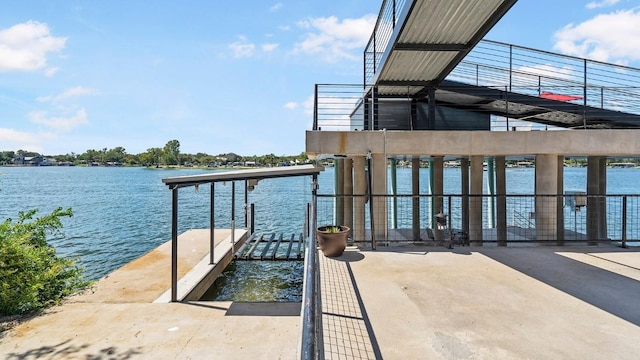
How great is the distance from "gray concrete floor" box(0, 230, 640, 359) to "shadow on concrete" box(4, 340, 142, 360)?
0.5 inches

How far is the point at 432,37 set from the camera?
20.6ft

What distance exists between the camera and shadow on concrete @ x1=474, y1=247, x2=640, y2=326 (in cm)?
400

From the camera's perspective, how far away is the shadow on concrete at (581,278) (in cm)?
400

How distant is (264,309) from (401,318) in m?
2.14

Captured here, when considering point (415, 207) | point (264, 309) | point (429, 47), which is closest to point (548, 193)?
point (415, 207)

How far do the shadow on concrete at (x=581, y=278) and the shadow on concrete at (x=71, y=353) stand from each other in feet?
18.0

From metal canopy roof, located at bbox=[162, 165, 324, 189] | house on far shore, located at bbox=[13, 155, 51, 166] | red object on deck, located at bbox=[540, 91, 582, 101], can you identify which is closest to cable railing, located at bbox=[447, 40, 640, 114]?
red object on deck, located at bbox=[540, 91, 582, 101]

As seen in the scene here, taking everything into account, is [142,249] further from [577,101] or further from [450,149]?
[577,101]

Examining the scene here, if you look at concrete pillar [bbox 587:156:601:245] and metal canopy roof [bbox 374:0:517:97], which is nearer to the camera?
metal canopy roof [bbox 374:0:517:97]

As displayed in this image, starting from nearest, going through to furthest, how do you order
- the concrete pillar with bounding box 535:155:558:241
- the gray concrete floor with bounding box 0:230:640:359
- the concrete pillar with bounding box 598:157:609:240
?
the gray concrete floor with bounding box 0:230:640:359 < the concrete pillar with bounding box 535:155:558:241 < the concrete pillar with bounding box 598:157:609:240

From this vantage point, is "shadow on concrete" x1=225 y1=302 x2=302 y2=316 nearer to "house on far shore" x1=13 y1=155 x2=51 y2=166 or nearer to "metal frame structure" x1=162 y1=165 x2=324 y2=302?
"metal frame structure" x1=162 y1=165 x2=324 y2=302

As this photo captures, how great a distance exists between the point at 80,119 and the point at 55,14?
7633cm

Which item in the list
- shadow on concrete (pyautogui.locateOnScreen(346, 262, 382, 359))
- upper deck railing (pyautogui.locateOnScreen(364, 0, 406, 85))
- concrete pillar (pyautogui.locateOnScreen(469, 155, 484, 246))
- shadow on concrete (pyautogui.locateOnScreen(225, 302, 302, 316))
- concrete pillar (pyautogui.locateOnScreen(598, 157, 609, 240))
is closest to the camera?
shadow on concrete (pyautogui.locateOnScreen(346, 262, 382, 359))

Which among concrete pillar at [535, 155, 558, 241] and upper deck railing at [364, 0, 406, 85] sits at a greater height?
upper deck railing at [364, 0, 406, 85]
